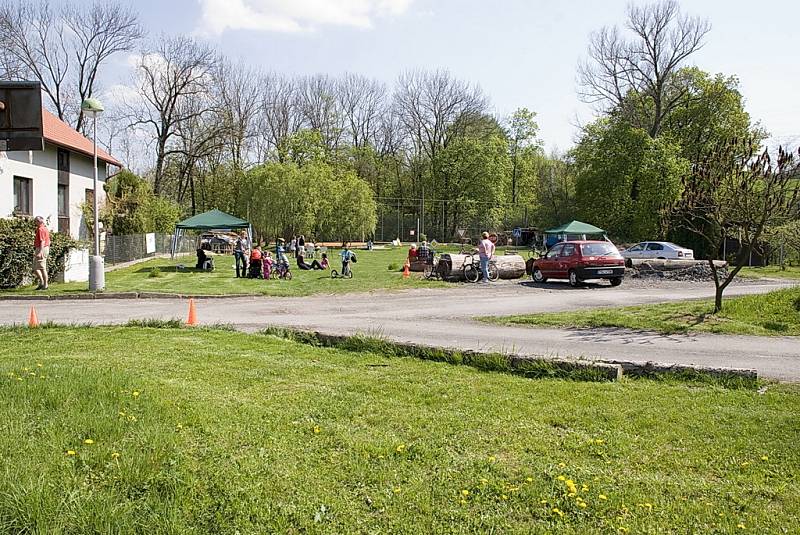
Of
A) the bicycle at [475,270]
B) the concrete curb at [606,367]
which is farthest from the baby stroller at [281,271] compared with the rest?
the concrete curb at [606,367]

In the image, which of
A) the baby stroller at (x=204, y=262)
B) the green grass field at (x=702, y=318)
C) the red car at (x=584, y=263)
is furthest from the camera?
the baby stroller at (x=204, y=262)

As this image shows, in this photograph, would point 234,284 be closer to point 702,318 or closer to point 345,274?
point 345,274

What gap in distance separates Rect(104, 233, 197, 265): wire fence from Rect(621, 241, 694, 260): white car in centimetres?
2671

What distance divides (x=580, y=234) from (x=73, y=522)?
3847 centimetres

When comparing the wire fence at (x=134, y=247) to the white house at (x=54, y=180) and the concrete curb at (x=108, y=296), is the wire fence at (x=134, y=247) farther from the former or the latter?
the concrete curb at (x=108, y=296)

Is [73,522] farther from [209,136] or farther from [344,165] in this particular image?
[344,165]

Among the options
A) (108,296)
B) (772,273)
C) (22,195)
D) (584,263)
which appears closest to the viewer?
(108,296)

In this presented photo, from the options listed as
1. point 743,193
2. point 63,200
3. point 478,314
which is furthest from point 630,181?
point 63,200

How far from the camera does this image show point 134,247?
34812mm

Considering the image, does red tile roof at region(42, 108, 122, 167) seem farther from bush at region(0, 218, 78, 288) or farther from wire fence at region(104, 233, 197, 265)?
bush at region(0, 218, 78, 288)

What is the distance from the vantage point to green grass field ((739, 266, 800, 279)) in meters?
27.2

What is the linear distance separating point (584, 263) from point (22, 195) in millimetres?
26440

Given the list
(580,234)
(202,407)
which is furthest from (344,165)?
(202,407)

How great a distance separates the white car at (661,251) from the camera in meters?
36.5
